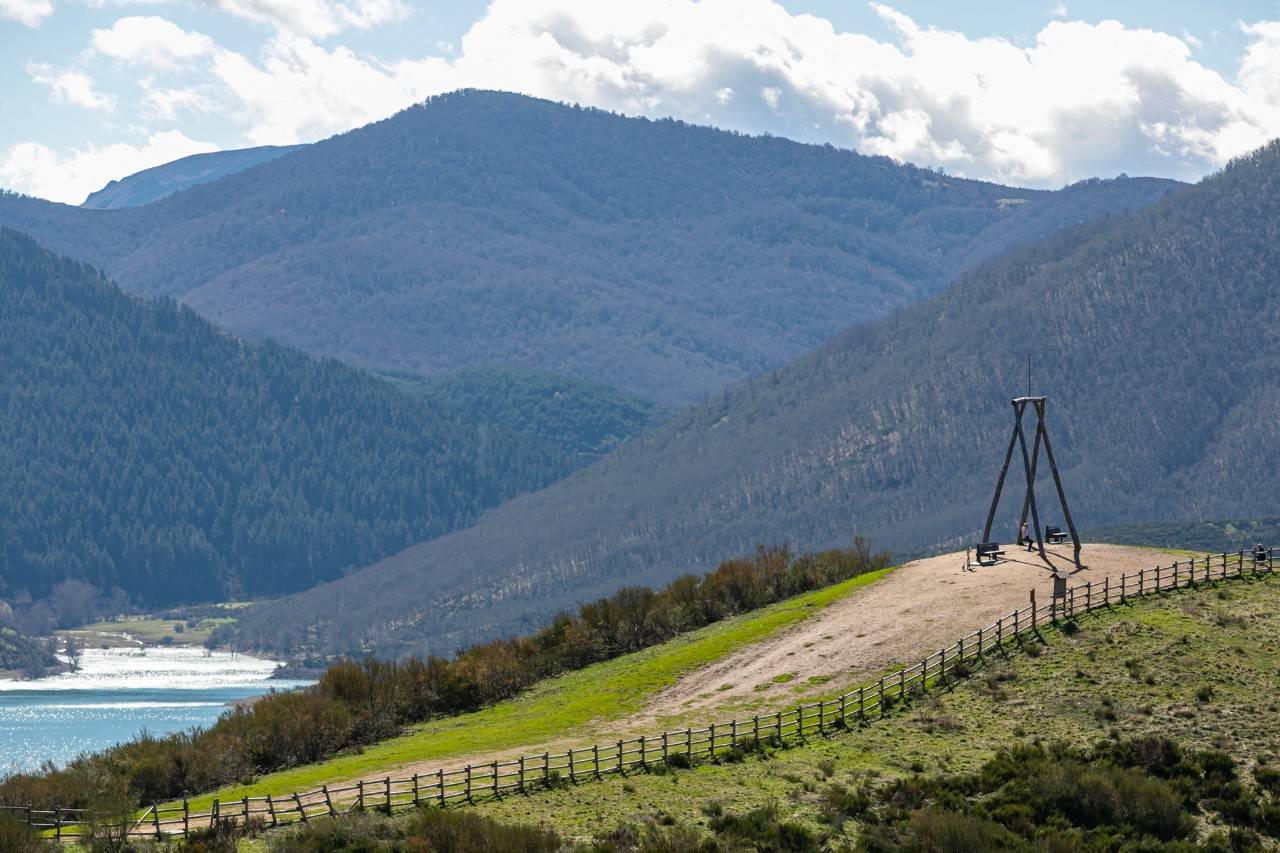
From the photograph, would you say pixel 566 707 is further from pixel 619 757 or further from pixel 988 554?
pixel 988 554

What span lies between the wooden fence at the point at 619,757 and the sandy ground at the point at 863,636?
87.7 inches

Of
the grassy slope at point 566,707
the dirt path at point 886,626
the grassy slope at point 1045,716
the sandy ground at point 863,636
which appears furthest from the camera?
the dirt path at point 886,626

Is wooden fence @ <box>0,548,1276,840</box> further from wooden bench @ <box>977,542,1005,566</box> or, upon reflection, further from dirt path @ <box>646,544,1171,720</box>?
wooden bench @ <box>977,542,1005,566</box>

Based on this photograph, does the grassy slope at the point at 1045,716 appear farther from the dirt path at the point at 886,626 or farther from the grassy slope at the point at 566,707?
the grassy slope at the point at 566,707

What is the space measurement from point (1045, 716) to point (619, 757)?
16.4 meters

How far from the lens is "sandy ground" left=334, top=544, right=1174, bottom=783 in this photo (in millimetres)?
85812

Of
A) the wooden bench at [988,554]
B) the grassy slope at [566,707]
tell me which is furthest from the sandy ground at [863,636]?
the grassy slope at [566,707]

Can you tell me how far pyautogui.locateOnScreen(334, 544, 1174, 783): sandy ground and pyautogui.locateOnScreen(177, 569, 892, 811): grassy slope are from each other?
1397mm

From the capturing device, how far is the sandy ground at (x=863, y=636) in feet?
282

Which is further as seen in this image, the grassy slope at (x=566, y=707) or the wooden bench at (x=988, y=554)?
the wooden bench at (x=988, y=554)

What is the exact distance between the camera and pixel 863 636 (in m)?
92.6

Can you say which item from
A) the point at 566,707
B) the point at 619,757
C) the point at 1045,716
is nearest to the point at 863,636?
the point at 566,707

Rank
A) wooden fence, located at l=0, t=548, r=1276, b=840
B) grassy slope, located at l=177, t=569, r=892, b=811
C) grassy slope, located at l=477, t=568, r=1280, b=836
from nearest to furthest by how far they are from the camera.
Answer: wooden fence, located at l=0, t=548, r=1276, b=840 → grassy slope, located at l=477, t=568, r=1280, b=836 → grassy slope, located at l=177, t=569, r=892, b=811

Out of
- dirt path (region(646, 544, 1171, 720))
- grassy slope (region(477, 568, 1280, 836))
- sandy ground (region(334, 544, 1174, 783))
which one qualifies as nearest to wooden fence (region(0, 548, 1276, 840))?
grassy slope (region(477, 568, 1280, 836))
